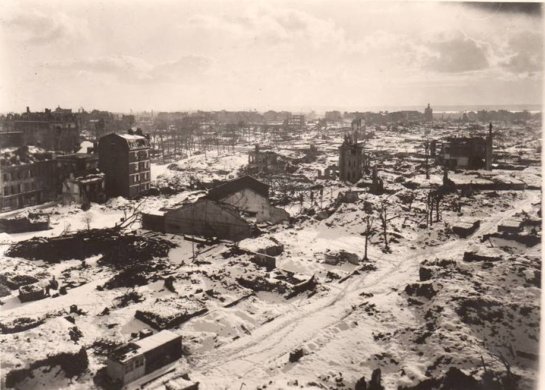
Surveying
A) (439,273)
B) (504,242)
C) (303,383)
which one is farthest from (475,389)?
(504,242)

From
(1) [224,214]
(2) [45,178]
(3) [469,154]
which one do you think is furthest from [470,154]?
(2) [45,178]

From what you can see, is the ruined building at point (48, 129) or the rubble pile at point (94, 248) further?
the ruined building at point (48, 129)

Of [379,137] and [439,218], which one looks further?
[379,137]

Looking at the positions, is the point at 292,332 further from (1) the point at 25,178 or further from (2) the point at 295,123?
(2) the point at 295,123

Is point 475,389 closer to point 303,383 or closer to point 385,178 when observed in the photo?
point 303,383

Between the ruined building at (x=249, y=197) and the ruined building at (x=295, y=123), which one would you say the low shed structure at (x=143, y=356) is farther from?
the ruined building at (x=295, y=123)

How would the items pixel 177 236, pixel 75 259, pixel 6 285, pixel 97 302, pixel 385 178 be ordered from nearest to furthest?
pixel 97 302
pixel 6 285
pixel 75 259
pixel 177 236
pixel 385 178

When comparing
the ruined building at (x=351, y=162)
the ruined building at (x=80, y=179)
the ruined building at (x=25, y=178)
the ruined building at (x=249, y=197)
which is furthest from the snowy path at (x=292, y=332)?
the ruined building at (x=25, y=178)
